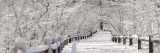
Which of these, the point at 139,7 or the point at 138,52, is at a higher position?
the point at 139,7

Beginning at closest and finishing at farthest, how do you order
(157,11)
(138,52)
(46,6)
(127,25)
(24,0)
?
(24,0) → (46,6) → (138,52) → (157,11) → (127,25)

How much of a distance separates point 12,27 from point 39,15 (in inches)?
90.0

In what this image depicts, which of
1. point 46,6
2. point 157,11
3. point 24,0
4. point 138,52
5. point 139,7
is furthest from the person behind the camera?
point 139,7

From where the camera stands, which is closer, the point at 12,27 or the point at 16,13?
the point at 16,13

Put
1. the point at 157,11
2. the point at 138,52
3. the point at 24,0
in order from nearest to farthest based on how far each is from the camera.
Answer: the point at 24,0 → the point at 138,52 → the point at 157,11

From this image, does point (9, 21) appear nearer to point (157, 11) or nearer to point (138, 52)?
point (138, 52)

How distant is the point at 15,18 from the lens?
→ 1309 centimetres

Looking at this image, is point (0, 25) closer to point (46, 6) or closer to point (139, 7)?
point (46, 6)

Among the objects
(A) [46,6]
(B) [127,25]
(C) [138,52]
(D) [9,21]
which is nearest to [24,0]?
(D) [9,21]

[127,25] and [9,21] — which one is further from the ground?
[9,21]

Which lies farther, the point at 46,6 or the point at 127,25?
the point at 127,25

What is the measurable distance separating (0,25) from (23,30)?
3.59 feet

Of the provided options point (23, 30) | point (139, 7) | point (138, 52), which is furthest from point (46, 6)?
point (139, 7)

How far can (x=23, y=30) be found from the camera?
1391 centimetres
